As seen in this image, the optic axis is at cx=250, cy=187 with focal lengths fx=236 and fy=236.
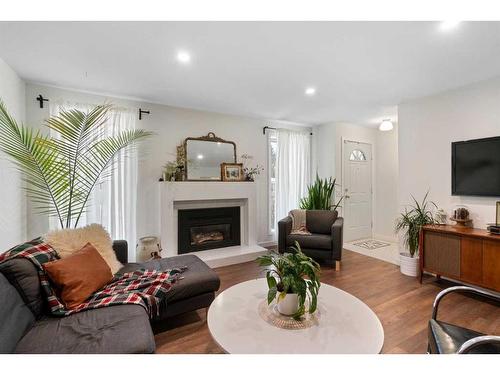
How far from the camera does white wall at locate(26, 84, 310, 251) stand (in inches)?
111

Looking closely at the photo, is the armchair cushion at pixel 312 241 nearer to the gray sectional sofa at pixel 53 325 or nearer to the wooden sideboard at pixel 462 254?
the wooden sideboard at pixel 462 254

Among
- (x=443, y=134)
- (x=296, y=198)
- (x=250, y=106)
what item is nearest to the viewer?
(x=443, y=134)

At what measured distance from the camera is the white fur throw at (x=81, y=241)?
178 centimetres

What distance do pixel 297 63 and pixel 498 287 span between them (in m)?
2.88

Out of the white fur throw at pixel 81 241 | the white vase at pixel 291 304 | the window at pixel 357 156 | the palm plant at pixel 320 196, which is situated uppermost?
the window at pixel 357 156

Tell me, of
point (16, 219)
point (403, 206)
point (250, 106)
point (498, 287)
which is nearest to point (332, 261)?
point (403, 206)

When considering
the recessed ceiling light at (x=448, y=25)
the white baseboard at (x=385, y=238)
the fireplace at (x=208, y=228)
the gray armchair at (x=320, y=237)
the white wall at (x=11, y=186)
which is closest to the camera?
the recessed ceiling light at (x=448, y=25)

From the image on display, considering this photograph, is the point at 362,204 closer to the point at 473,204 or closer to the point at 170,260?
the point at 473,204

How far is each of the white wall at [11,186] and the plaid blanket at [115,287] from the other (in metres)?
0.96

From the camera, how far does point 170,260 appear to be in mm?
2342

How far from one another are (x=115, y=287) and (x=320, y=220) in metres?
2.91

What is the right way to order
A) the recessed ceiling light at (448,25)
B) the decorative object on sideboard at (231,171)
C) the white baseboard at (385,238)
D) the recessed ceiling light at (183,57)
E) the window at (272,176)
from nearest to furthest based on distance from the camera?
the recessed ceiling light at (448,25)
the recessed ceiling light at (183,57)
the decorative object on sideboard at (231,171)
the window at (272,176)
the white baseboard at (385,238)

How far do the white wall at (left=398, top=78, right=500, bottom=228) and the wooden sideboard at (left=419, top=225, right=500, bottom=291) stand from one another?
15.7 inches

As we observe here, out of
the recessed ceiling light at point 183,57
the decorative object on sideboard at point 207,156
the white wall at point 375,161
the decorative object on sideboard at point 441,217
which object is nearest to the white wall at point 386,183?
the white wall at point 375,161
